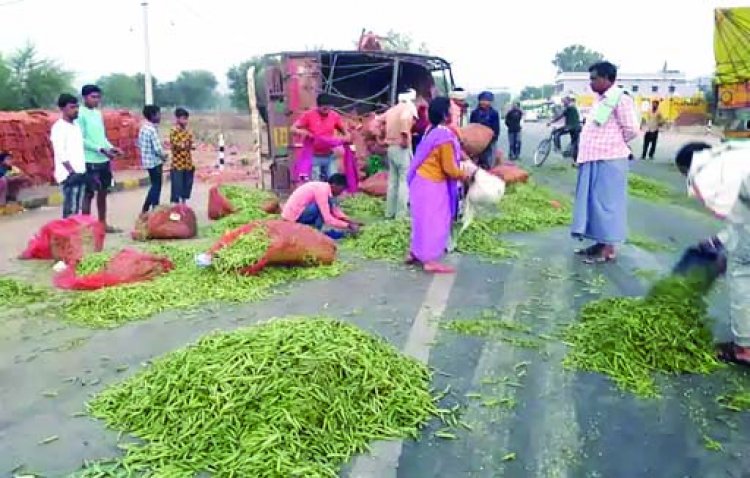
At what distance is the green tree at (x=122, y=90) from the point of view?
44.7m

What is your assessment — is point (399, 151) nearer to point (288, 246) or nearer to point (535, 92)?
point (288, 246)

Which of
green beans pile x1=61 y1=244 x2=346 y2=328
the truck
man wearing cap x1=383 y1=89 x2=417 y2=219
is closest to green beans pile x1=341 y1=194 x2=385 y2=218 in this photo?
man wearing cap x1=383 y1=89 x2=417 y2=219

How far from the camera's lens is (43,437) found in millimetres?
3523

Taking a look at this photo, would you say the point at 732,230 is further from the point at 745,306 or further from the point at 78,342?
the point at 78,342

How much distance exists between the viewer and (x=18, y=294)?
6.11 meters

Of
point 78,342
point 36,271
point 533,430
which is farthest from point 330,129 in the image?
point 533,430

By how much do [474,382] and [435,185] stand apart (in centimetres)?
277

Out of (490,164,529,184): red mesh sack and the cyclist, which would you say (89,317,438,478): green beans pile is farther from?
the cyclist

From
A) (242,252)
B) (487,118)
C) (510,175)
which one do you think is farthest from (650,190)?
(242,252)

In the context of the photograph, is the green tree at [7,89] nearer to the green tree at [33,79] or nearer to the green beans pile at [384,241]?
the green tree at [33,79]

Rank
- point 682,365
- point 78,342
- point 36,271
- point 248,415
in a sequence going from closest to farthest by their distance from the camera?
point 248,415 < point 682,365 < point 78,342 < point 36,271

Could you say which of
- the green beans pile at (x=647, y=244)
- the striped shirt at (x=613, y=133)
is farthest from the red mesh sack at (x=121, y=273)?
the green beans pile at (x=647, y=244)

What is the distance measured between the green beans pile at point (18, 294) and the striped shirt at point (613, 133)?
5.05m

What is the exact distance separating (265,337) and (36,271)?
4.21 m
